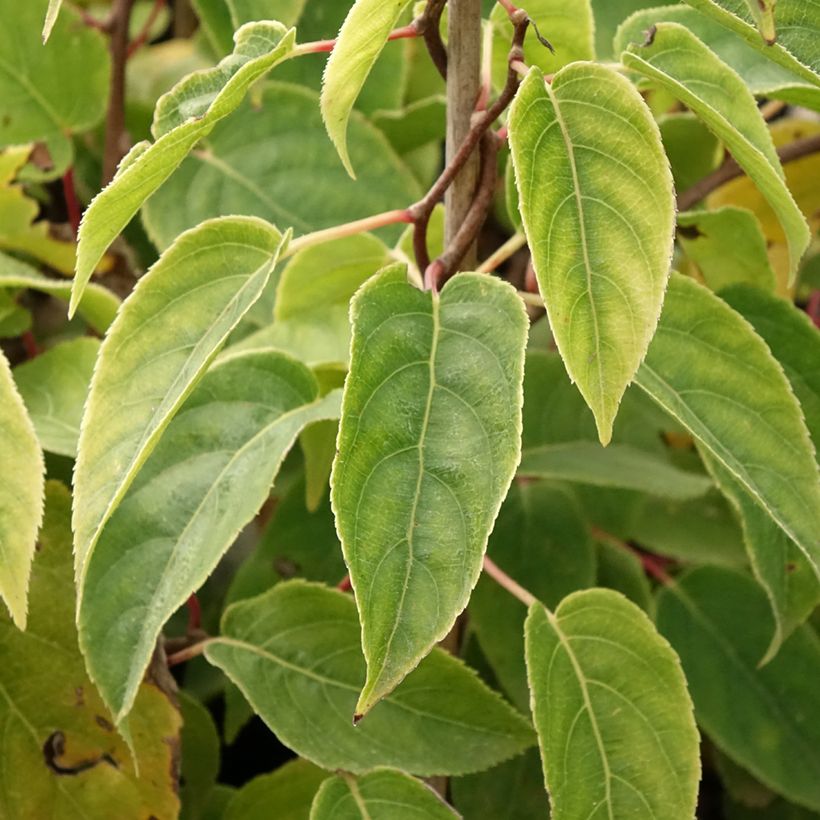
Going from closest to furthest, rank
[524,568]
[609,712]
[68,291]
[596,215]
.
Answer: [596,215], [609,712], [68,291], [524,568]

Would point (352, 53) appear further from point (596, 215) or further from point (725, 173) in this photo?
point (725, 173)

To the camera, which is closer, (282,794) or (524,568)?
(282,794)

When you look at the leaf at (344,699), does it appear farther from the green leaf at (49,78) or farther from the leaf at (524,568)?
the green leaf at (49,78)

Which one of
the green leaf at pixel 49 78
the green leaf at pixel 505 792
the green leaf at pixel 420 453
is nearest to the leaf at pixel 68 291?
the green leaf at pixel 49 78

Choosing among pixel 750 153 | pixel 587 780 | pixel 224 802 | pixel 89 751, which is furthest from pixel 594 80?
pixel 224 802

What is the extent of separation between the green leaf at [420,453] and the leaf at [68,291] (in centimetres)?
24

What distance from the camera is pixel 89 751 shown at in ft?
1.86

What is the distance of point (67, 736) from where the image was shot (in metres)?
→ 0.57

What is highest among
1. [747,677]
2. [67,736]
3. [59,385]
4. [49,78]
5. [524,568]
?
[49,78]

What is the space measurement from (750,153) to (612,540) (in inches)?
17.6

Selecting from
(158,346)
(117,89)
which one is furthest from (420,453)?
(117,89)

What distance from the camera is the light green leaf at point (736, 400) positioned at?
469 millimetres

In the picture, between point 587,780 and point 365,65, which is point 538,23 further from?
point 587,780

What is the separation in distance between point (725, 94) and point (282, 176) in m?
0.39
